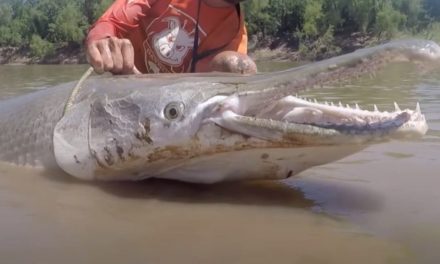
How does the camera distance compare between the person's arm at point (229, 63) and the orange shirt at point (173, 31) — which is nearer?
the person's arm at point (229, 63)

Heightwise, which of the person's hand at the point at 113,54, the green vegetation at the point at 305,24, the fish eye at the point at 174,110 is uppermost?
the person's hand at the point at 113,54

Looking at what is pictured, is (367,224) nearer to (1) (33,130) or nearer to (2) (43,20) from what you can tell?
(1) (33,130)

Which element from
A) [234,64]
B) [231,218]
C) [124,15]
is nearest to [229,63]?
[234,64]

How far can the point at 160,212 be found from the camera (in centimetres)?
195

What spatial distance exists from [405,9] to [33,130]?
1704 inches

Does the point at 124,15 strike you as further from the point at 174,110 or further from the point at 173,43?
the point at 174,110

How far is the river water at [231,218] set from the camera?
1.55 m

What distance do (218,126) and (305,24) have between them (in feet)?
133

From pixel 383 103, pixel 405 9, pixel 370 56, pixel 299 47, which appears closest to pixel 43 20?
pixel 299 47

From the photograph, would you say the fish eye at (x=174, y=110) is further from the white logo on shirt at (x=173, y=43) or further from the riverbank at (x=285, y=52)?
the riverbank at (x=285, y=52)

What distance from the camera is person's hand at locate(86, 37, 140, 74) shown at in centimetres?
259

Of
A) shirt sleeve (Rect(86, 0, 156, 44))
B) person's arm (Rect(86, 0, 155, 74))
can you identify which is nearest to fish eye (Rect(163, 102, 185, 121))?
person's arm (Rect(86, 0, 155, 74))

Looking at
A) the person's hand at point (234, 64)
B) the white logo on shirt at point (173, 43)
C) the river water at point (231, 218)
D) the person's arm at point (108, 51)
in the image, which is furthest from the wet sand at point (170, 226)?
the white logo on shirt at point (173, 43)

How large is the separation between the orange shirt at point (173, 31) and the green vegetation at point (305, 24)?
33.8 m
